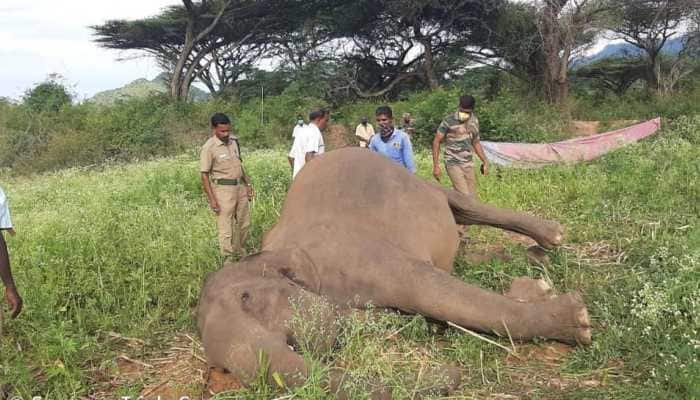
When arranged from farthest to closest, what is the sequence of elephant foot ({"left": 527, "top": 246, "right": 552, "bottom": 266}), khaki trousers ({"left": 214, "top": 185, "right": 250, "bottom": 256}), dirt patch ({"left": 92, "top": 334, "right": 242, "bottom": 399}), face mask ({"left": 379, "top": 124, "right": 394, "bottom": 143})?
face mask ({"left": 379, "top": 124, "right": 394, "bottom": 143}) → khaki trousers ({"left": 214, "top": 185, "right": 250, "bottom": 256}) → elephant foot ({"left": 527, "top": 246, "right": 552, "bottom": 266}) → dirt patch ({"left": 92, "top": 334, "right": 242, "bottom": 399})

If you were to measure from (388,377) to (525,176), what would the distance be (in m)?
7.09

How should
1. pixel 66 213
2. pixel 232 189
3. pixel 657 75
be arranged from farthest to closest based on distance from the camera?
pixel 657 75, pixel 66 213, pixel 232 189

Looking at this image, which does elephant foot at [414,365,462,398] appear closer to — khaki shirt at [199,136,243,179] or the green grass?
the green grass

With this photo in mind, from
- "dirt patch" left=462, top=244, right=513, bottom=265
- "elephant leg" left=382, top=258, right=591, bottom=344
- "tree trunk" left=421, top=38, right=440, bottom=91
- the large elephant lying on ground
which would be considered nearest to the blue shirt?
"dirt patch" left=462, top=244, right=513, bottom=265

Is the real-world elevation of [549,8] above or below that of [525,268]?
above

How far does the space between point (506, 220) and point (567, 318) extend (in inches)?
59.6

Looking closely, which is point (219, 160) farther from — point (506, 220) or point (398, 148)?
point (506, 220)

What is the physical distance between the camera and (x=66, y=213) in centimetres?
740

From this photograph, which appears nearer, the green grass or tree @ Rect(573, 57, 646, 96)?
the green grass

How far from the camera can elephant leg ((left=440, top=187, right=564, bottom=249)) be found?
448cm

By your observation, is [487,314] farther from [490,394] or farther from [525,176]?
[525,176]

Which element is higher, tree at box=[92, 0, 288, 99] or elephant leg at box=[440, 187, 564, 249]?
tree at box=[92, 0, 288, 99]

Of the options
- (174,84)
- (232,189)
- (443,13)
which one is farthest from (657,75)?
(232,189)

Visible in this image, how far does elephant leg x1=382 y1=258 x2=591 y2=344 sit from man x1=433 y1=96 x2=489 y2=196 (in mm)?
3287
